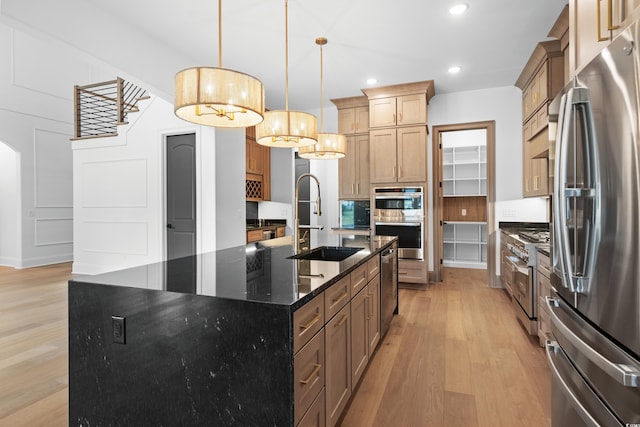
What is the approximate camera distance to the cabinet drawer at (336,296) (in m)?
1.60

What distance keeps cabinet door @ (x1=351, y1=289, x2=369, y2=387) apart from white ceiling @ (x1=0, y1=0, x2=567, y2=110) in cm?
250

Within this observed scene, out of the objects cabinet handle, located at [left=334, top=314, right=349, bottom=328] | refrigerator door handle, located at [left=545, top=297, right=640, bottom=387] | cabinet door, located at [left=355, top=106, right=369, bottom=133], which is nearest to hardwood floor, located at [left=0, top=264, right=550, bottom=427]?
cabinet handle, located at [left=334, top=314, right=349, bottom=328]

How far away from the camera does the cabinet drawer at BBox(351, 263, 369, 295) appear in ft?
6.68

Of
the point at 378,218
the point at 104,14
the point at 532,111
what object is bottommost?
the point at 378,218

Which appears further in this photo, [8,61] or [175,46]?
[8,61]

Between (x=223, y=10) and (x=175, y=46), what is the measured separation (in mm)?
1024

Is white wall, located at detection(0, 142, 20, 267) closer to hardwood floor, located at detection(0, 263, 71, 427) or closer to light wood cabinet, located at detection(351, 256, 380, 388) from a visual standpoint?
hardwood floor, located at detection(0, 263, 71, 427)

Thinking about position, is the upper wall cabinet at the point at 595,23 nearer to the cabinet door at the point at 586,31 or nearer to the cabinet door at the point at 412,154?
the cabinet door at the point at 586,31

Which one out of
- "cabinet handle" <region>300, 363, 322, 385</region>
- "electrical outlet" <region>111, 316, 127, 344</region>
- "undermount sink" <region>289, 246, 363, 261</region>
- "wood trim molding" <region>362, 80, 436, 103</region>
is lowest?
"cabinet handle" <region>300, 363, 322, 385</region>

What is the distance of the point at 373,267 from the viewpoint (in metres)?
2.60

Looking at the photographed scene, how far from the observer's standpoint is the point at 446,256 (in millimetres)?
6816

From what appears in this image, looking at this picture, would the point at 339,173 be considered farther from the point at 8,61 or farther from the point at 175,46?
the point at 8,61

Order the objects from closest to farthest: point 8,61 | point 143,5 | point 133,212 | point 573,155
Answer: point 573,155 < point 143,5 < point 133,212 < point 8,61

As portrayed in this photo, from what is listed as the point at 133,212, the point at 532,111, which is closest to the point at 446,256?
the point at 532,111
